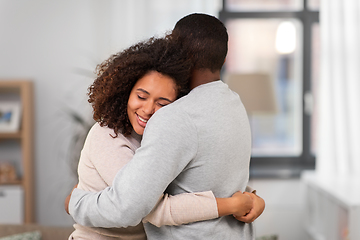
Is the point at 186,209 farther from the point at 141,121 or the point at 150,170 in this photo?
the point at 141,121

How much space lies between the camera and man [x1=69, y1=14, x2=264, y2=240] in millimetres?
909

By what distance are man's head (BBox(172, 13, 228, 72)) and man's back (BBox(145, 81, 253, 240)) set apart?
0.07 meters

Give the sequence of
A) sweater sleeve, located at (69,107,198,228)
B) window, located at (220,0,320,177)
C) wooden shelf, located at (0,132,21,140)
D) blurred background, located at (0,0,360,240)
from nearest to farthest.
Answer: sweater sleeve, located at (69,107,198,228) → wooden shelf, located at (0,132,21,140) → blurred background, located at (0,0,360,240) → window, located at (220,0,320,177)

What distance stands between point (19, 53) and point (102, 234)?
252 centimetres

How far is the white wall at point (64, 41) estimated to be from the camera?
3213mm

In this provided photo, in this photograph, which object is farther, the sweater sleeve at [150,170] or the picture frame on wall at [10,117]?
the picture frame on wall at [10,117]

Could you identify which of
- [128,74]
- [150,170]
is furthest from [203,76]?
[150,170]

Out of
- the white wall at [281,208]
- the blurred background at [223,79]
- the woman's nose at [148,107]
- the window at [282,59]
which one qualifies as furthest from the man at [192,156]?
the window at [282,59]

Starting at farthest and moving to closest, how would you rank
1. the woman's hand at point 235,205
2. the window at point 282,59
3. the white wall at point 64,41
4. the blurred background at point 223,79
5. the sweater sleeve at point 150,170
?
the window at point 282,59
the white wall at point 64,41
the blurred background at point 223,79
the woman's hand at point 235,205
the sweater sleeve at point 150,170

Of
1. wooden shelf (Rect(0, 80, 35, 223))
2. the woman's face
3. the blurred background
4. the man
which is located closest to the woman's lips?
the woman's face

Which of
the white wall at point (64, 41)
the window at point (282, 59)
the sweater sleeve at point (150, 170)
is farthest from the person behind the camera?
the window at point (282, 59)

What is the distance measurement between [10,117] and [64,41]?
782 mm

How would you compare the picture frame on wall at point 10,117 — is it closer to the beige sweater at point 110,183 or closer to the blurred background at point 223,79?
the blurred background at point 223,79

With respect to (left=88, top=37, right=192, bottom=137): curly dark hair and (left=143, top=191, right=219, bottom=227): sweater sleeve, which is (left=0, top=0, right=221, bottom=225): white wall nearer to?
(left=88, top=37, right=192, bottom=137): curly dark hair
